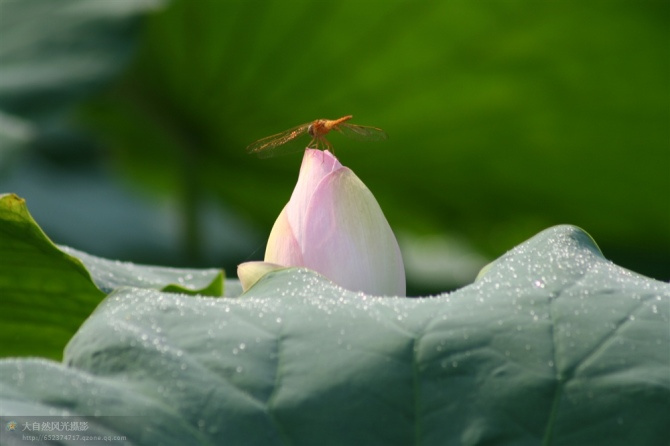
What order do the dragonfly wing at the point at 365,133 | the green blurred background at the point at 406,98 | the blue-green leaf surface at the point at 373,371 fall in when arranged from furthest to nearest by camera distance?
the green blurred background at the point at 406,98 → the dragonfly wing at the point at 365,133 → the blue-green leaf surface at the point at 373,371

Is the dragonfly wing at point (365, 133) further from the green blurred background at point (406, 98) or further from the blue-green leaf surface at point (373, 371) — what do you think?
the green blurred background at point (406, 98)

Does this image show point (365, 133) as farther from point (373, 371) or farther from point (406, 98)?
point (406, 98)

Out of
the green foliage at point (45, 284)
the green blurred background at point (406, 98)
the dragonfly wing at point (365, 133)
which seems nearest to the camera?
the green foliage at point (45, 284)

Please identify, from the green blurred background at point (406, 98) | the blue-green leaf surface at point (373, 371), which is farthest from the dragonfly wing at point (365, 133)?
the green blurred background at point (406, 98)

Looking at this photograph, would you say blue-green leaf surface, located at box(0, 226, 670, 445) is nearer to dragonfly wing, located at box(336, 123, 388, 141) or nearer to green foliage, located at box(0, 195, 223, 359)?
green foliage, located at box(0, 195, 223, 359)

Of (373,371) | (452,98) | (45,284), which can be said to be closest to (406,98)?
(452,98)

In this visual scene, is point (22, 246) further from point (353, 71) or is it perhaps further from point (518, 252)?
point (353, 71)

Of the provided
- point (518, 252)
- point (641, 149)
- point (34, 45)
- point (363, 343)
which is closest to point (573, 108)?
point (641, 149)

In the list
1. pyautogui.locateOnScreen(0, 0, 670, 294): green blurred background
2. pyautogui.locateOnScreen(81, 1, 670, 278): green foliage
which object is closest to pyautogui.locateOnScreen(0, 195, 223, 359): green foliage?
pyautogui.locateOnScreen(0, 0, 670, 294): green blurred background
